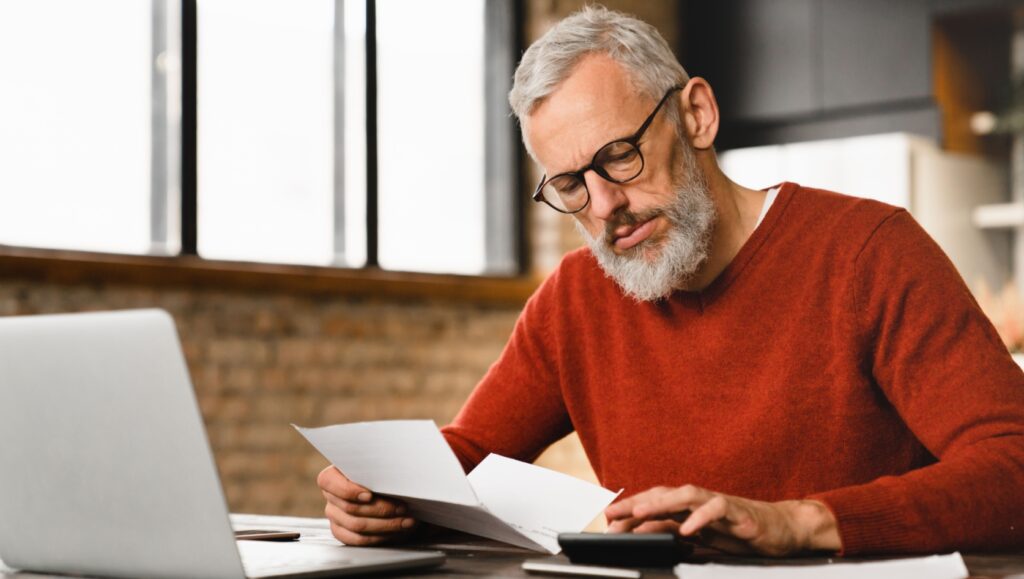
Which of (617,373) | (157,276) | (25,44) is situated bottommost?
(617,373)

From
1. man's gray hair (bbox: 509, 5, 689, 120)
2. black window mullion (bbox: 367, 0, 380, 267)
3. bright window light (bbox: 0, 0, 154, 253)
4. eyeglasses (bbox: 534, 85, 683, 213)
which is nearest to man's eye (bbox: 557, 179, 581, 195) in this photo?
eyeglasses (bbox: 534, 85, 683, 213)

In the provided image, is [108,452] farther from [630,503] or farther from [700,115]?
[700,115]

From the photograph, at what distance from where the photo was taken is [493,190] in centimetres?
479

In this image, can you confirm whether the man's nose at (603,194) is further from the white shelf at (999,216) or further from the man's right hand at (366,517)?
the white shelf at (999,216)

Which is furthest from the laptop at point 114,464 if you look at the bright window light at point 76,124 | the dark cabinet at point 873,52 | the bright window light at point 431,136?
the dark cabinet at point 873,52

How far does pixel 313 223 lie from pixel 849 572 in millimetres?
3269

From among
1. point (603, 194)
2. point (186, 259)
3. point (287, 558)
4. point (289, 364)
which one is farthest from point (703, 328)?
point (289, 364)

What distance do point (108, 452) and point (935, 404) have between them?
3.12ft

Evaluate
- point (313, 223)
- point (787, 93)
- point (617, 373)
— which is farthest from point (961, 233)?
point (617, 373)

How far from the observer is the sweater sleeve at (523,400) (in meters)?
1.82

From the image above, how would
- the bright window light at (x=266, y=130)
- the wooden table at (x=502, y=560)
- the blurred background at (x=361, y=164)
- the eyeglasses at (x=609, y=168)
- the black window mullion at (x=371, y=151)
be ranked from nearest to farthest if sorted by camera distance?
the wooden table at (x=502, y=560) → the eyeglasses at (x=609, y=168) → the blurred background at (x=361, y=164) → the bright window light at (x=266, y=130) → the black window mullion at (x=371, y=151)

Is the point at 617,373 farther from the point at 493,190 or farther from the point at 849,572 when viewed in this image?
the point at 493,190

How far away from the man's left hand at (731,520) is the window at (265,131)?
Answer: 2667mm

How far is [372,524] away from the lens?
4.61 feet
